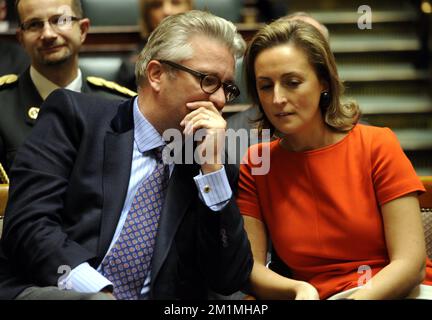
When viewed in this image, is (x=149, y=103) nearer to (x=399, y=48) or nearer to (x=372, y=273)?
(x=372, y=273)

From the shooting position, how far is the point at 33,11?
2137 millimetres

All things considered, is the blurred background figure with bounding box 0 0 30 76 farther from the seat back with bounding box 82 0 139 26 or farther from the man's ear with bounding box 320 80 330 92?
the man's ear with bounding box 320 80 330 92

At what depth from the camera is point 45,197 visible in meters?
1.33

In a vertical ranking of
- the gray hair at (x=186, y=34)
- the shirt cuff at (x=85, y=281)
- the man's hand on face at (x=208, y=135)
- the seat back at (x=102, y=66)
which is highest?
the gray hair at (x=186, y=34)

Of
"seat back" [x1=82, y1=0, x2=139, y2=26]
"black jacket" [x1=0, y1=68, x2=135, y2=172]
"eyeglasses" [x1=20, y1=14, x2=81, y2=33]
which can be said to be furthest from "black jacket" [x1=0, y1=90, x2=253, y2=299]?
"seat back" [x1=82, y1=0, x2=139, y2=26]

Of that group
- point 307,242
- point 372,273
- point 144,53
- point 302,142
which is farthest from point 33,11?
point 372,273

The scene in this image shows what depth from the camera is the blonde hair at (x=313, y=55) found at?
1.43 metres

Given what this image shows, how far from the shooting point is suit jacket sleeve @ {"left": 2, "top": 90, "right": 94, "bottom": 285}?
1292mm

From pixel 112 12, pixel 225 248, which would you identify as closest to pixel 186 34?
pixel 225 248

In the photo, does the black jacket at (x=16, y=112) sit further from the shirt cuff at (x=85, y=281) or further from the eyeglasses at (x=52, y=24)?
the shirt cuff at (x=85, y=281)

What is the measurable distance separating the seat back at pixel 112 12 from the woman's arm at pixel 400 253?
2351mm

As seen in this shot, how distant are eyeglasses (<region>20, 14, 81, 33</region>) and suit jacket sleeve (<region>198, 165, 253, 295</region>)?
108 centimetres

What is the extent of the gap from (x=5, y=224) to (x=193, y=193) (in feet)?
1.24
